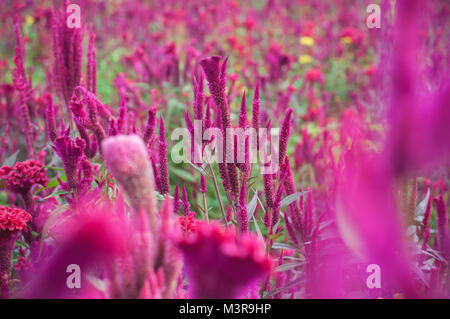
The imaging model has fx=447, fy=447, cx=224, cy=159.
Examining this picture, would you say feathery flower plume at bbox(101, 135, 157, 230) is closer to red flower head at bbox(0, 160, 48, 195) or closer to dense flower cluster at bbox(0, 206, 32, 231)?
dense flower cluster at bbox(0, 206, 32, 231)

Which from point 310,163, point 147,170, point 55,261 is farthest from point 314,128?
point 55,261

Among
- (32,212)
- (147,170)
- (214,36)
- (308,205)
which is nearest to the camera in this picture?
(147,170)

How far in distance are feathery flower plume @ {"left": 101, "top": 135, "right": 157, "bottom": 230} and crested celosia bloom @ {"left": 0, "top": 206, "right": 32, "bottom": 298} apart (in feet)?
1.27

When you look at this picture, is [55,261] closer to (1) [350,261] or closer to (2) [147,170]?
(2) [147,170]

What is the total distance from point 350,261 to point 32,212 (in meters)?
0.63

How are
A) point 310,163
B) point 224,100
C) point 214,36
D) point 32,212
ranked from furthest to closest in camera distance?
point 214,36 → point 310,163 → point 32,212 → point 224,100

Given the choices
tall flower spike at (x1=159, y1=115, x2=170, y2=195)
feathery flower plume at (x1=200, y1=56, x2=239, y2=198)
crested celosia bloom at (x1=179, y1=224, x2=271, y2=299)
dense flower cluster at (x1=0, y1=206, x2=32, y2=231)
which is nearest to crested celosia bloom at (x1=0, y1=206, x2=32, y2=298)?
dense flower cluster at (x1=0, y1=206, x2=32, y2=231)

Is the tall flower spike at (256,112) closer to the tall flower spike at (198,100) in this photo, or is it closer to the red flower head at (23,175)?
the tall flower spike at (198,100)

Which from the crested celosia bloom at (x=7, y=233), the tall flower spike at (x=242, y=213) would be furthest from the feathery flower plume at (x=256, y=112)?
the crested celosia bloom at (x=7, y=233)

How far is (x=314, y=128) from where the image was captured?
97.3 inches

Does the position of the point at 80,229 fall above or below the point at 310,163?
above

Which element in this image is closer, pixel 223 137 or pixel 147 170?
pixel 147 170

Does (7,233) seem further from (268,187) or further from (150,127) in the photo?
(268,187)

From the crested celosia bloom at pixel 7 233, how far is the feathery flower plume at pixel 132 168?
1.27 ft
